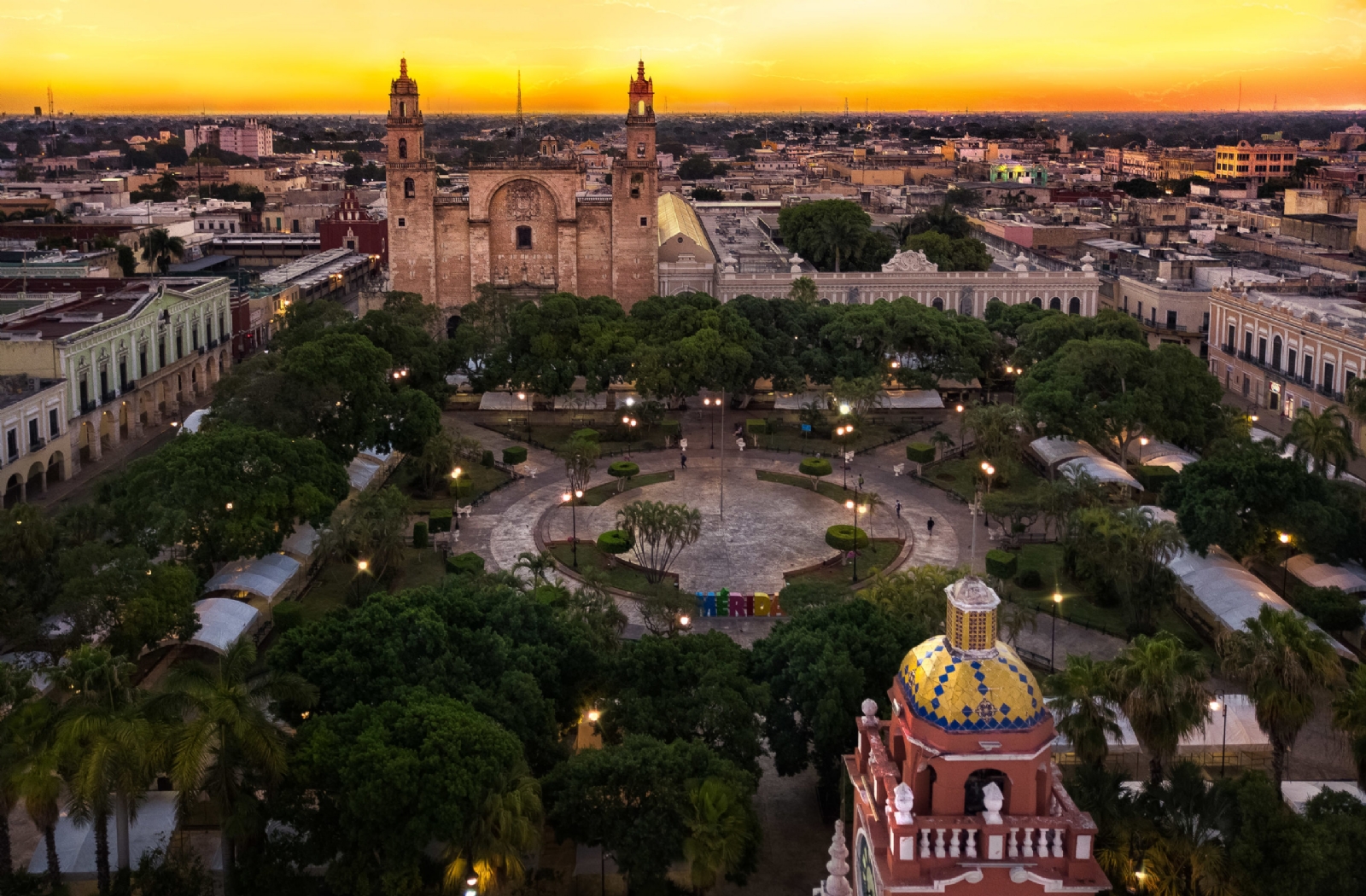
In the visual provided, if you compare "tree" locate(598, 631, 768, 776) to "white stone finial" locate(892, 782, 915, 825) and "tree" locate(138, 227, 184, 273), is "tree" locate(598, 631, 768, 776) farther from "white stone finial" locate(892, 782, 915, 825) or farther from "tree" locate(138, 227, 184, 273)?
"tree" locate(138, 227, 184, 273)

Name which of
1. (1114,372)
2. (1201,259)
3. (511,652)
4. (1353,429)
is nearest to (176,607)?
(511,652)

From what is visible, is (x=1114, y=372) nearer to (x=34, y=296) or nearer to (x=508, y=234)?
(x=508, y=234)

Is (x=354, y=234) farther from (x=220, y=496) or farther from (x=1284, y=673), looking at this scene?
(x=1284, y=673)

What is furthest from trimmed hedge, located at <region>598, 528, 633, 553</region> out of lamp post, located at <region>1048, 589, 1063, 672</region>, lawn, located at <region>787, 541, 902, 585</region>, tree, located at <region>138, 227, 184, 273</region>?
tree, located at <region>138, 227, 184, 273</region>

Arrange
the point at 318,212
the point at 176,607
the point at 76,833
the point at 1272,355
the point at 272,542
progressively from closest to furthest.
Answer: the point at 76,833 → the point at 176,607 → the point at 272,542 → the point at 1272,355 → the point at 318,212

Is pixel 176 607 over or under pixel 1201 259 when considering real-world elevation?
under
